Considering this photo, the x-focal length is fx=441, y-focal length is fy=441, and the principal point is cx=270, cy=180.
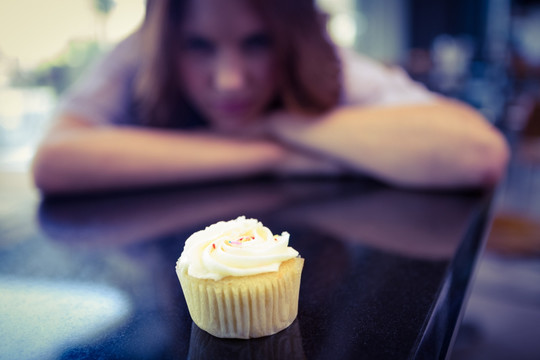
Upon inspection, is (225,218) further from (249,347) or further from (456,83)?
(456,83)

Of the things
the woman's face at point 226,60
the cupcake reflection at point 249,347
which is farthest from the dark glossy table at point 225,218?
the woman's face at point 226,60

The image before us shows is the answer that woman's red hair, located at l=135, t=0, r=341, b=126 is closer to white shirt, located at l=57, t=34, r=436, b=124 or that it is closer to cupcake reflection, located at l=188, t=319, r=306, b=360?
white shirt, located at l=57, t=34, r=436, b=124

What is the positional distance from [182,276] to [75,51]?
262cm

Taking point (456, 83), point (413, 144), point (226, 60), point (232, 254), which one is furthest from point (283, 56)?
point (456, 83)

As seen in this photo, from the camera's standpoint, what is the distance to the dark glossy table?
41cm

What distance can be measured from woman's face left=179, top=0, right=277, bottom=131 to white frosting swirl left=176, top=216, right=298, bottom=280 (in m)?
0.59

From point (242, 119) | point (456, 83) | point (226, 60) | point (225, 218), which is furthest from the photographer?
point (456, 83)

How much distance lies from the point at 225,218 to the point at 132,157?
354 mm

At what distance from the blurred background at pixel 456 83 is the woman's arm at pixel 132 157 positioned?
11cm

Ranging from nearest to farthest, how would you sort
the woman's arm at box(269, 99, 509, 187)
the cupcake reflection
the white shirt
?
the cupcake reflection < the woman's arm at box(269, 99, 509, 187) < the white shirt

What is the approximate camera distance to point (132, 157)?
1.06m

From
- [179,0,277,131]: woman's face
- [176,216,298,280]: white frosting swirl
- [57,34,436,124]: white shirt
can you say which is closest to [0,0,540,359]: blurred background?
[57,34,436,124]: white shirt

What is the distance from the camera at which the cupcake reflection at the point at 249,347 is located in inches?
15.2

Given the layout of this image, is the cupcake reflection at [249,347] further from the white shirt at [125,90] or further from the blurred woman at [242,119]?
the white shirt at [125,90]
